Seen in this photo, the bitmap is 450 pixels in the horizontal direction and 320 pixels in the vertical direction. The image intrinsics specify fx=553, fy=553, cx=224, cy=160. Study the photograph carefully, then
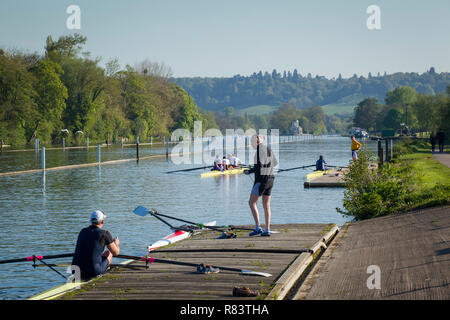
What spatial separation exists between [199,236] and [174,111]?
133514 millimetres

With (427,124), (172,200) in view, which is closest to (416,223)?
(172,200)

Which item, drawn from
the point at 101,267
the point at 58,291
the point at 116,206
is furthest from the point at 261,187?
the point at 116,206

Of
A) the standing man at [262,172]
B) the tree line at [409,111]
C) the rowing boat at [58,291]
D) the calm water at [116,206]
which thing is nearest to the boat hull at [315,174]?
the calm water at [116,206]

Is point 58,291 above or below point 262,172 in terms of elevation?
below

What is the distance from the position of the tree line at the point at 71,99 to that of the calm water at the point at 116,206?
4015 centimetres

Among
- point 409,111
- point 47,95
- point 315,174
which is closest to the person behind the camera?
point 315,174

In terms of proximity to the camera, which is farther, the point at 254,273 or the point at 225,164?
the point at 225,164

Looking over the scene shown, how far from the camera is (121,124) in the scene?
108500 millimetres

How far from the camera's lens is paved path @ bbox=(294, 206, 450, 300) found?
337 inches

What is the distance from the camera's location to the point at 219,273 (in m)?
10.5

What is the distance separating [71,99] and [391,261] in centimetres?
9410

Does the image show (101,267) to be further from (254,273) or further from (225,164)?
(225,164)

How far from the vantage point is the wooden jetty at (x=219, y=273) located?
913 cm

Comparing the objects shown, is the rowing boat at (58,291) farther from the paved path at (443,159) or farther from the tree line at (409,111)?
the tree line at (409,111)
